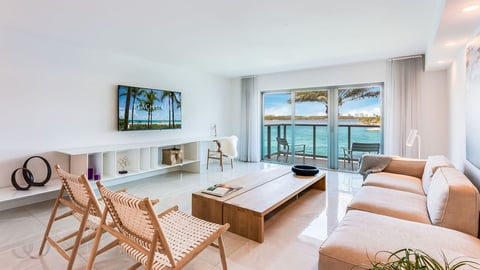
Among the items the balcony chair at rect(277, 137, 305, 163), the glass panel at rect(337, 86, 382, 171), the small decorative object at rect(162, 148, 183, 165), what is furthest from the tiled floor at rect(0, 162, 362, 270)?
the balcony chair at rect(277, 137, 305, 163)

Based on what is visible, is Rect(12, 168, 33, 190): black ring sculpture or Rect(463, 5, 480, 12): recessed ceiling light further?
Rect(12, 168, 33, 190): black ring sculpture

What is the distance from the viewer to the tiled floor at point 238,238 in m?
1.96

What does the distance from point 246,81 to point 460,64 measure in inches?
171

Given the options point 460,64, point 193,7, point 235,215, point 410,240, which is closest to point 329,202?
point 235,215

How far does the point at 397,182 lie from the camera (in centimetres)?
285

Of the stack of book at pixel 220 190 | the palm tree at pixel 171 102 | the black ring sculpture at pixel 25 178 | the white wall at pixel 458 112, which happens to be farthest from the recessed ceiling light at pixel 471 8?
the black ring sculpture at pixel 25 178

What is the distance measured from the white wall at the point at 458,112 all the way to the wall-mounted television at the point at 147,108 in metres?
4.66

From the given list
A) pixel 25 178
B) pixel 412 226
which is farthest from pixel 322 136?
pixel 25 178

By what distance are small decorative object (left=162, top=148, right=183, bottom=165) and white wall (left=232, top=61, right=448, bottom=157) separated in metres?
2.97

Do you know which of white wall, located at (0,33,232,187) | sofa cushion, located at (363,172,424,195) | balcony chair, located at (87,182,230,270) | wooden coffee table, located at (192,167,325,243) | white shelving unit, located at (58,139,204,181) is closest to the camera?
balcony chair, located at (87,182,230,270)

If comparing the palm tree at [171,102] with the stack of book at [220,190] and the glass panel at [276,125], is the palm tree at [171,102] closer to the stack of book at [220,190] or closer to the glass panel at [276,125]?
the glass panel at [276,125]

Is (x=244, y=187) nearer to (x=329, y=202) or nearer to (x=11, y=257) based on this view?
(x=329, y=202)

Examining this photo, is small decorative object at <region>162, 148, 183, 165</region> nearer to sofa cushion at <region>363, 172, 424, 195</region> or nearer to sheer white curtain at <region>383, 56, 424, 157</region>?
sofa cushion at <region>363, 172, 424, 195</region>

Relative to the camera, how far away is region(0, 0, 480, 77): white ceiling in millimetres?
2438
